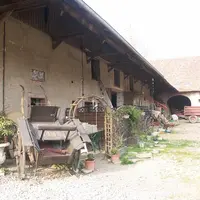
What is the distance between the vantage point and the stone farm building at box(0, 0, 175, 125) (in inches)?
277

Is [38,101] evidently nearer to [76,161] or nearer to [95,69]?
[76,161]

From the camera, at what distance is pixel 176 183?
17.1ft

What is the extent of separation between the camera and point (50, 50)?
955 centimetres

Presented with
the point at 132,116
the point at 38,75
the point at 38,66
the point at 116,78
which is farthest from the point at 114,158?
the point at 116,78

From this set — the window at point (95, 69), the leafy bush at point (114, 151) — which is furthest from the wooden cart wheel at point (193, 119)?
the leafy bush at point (114, 151)

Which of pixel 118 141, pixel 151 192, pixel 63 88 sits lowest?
pixel 151 192

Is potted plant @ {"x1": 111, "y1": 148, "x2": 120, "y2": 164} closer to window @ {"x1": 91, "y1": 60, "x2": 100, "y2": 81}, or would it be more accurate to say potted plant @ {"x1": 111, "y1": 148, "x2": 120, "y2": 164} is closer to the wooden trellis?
the wooden trellis

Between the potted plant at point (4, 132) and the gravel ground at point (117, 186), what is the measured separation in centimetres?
60

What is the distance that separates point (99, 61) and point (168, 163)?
7831 mm

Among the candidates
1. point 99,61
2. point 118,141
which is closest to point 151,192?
point 118,141

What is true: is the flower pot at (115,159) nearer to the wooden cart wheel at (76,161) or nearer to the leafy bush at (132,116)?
the wooden cart wheel at (76,161)

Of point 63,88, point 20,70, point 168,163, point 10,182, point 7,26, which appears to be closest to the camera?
point 10,182

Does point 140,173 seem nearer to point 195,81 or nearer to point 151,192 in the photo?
point 151,192

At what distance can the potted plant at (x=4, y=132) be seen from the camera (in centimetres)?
580
